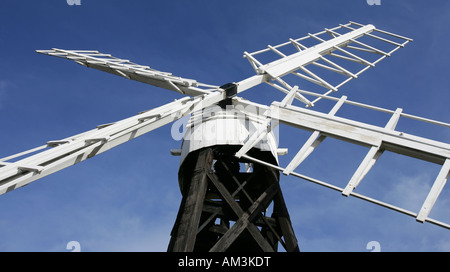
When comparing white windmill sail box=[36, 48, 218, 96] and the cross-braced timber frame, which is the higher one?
white windmill sail box=[36, 48, 218, 96]

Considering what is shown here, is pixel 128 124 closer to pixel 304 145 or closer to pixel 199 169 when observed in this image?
pixel 199 169

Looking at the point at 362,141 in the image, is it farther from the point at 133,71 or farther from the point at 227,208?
the point at 133,71

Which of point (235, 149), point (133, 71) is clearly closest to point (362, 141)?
point (235, 149)

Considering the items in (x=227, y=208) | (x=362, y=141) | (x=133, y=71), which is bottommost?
(x=227, y=208)

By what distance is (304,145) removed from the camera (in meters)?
7.37

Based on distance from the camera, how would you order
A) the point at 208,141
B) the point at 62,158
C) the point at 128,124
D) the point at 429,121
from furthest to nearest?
the point at 208,141 < the point at 429,121 < the point at 128,124 < the point at 62,158

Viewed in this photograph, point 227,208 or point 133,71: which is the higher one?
point 133,71

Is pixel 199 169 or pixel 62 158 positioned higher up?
pixel 199 169

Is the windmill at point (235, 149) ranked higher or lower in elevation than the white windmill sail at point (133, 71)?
lower

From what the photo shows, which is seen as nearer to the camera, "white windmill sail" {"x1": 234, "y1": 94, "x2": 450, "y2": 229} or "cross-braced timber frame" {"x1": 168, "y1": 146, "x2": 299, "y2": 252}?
"white windmill sail" {"x1": 234, "y1": 94, "x2": 450, "y2": 229}

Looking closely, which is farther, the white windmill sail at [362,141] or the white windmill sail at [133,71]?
the white windmill sail at [133,71]

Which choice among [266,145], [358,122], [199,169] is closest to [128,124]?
[199,169]

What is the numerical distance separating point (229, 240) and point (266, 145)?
2.07 metres

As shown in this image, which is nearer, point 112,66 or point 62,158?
point 62,158
